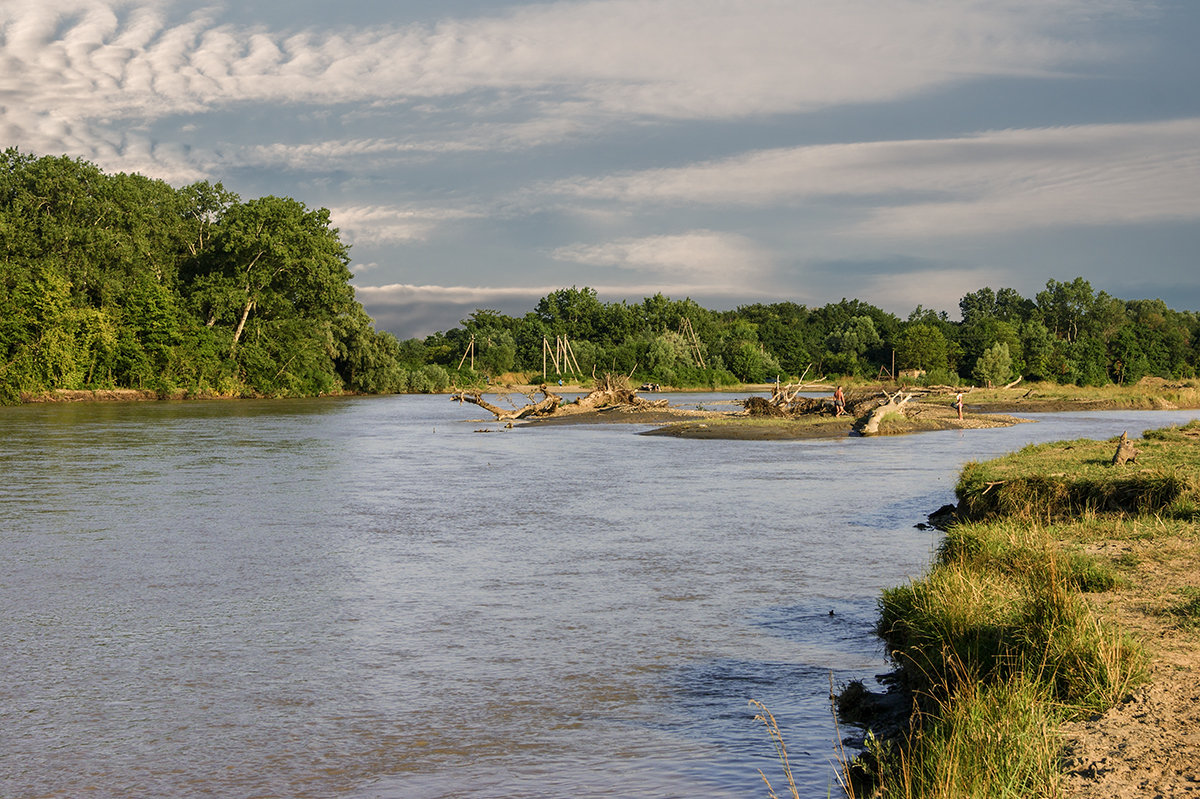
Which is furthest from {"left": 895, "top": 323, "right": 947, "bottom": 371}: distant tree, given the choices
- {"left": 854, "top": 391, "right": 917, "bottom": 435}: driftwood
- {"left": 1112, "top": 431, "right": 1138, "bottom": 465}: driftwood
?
{"left": 1112, "top": 431, "right": 1138, "bottom": 465}: driftwood

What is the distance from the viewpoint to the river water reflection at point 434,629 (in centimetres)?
784

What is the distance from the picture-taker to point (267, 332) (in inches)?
3787

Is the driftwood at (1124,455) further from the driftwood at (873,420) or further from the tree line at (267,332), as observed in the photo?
the tree line at (267,332)

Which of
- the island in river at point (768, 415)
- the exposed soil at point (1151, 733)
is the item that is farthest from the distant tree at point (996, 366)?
the exposed soil at point (1151, 733)

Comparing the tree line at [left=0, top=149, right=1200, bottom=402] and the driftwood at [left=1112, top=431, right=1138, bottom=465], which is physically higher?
the tree line at [left=0, top=149, right=1200, bottom=402]

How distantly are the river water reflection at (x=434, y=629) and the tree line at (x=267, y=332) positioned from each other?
55.8 m

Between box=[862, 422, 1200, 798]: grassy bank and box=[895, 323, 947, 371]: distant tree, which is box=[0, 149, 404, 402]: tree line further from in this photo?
box=[862, 422, 1200, 798]: grassy bank

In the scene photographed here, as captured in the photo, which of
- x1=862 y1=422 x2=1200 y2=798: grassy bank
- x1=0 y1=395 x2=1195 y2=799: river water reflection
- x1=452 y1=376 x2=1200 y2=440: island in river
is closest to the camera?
x1=862 y1=422 x2=1200 y2=798: grassy bank

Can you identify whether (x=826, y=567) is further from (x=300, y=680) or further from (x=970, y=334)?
(x=970, y=334)

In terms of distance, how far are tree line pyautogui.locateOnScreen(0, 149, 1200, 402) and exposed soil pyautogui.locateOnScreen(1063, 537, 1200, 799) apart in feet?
260

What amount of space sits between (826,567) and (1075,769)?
9.44 m

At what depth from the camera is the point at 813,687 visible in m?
9.59

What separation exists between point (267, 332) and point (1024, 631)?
9547 cm

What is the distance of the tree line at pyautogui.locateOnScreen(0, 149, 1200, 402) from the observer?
76938 millimetres
